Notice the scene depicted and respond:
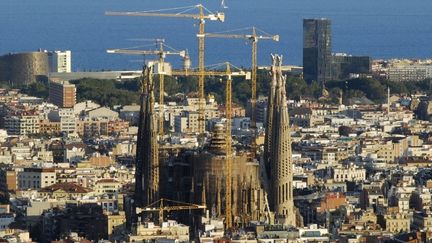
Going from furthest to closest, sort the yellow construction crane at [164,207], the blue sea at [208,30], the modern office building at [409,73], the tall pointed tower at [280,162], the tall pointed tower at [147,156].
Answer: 1. the blue sea at [208,30]
2. the modern office building at [409,73]
3. the tall pointed tower at [280,162]
4. the tall pointed tower at [147,156]
5. the yellow construction crane at [164,207]

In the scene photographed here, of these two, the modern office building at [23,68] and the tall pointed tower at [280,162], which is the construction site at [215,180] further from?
the modern office building at [23,68]

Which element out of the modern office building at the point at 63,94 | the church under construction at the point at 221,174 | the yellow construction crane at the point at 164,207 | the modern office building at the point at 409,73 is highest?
the modern office building at the point at 409,73

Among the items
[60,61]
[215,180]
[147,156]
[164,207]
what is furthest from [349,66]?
[164,207]

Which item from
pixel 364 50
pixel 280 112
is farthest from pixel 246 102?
pixel 364 50

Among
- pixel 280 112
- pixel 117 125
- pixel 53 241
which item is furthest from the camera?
pixel 117 125

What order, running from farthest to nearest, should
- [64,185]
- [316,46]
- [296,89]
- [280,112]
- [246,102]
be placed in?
[316,46]
[296,89]
[246,102]
[64,185]
[280,112]

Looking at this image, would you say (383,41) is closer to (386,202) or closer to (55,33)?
(55,33)

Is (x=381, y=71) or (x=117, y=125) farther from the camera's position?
(x=381, y=71)

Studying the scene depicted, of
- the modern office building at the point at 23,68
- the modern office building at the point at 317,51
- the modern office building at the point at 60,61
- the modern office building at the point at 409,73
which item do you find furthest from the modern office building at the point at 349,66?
the modern office building at the point at 23,68

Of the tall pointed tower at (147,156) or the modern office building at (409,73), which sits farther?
the modern office building at (409,73)
